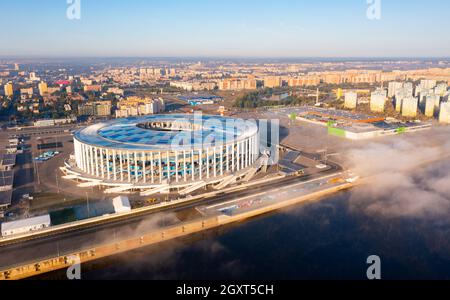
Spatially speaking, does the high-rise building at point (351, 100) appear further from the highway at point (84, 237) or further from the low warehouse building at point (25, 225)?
the low warehouse building at point (25, 225)

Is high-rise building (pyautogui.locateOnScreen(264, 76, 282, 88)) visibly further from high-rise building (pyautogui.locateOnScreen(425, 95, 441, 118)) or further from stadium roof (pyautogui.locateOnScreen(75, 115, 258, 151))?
stadium roof (pyautogui.locateOnScreen(75, 115, 258, 151))

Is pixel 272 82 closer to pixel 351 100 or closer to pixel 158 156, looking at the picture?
pixel 351 100

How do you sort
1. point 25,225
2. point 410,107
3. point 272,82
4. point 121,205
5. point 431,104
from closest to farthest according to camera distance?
point 25,225, point 121,205, point 431,104, point 410,107, point 272,82

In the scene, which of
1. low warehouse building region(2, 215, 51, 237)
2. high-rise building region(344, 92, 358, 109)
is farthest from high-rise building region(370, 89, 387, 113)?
low warehouse building region(2, 215, 51, 237)

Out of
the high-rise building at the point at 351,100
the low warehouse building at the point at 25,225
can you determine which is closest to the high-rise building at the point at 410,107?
the high-rise building at the point at 351,100

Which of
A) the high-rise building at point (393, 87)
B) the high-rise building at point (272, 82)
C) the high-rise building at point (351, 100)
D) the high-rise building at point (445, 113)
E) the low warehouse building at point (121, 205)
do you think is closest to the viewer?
the low warehouse building at point (121, 205)

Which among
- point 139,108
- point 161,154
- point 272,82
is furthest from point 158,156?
point 272,82
